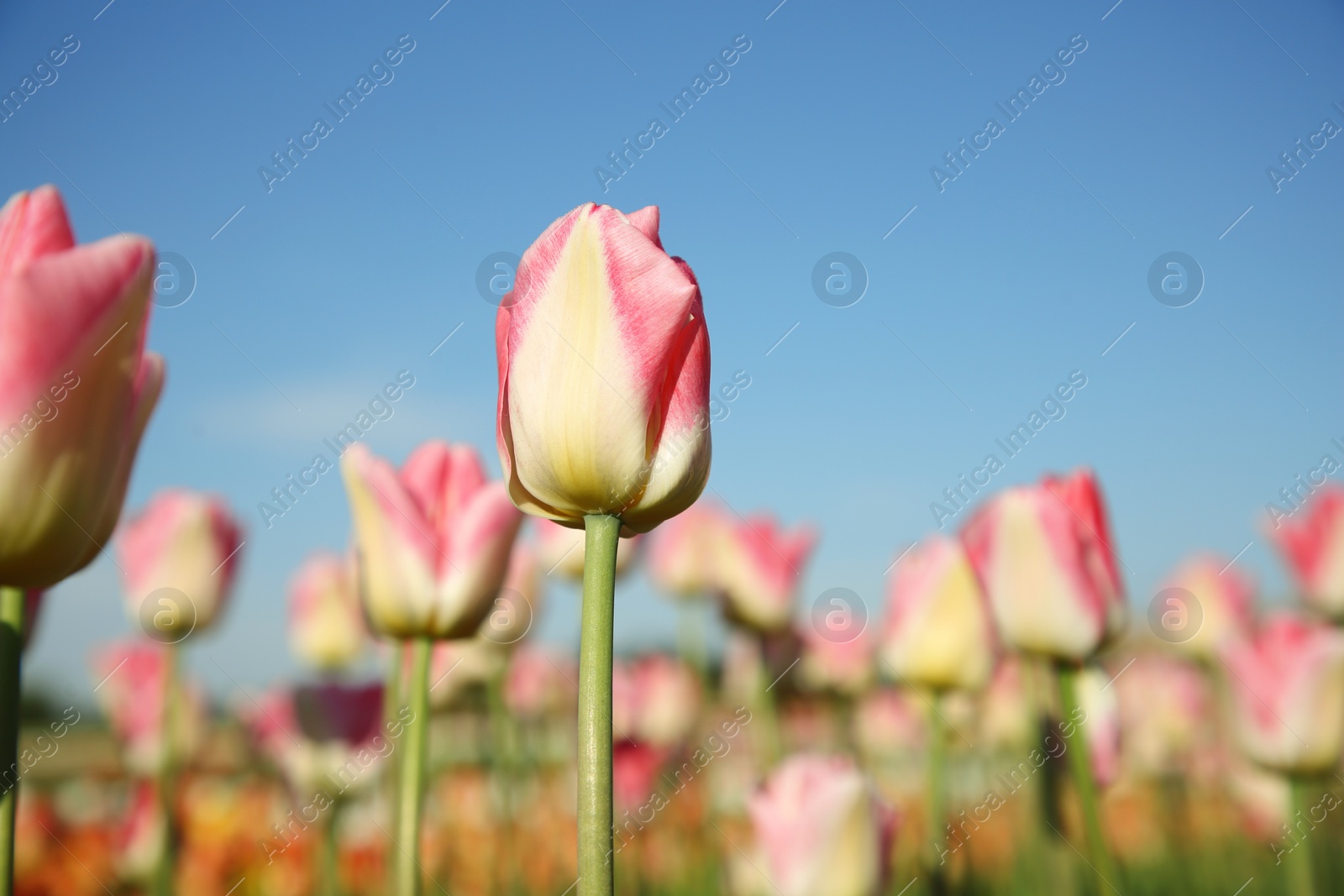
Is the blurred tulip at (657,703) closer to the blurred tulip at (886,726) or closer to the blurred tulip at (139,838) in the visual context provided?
the blurred tulip at (886,726)

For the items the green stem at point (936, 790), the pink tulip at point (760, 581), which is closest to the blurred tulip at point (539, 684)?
the pink tulip at point (760, 581)

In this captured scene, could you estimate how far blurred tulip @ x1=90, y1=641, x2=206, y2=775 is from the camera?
233 centimetres

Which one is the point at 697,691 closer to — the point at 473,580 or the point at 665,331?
the point at 473,580

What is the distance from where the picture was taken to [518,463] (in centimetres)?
72

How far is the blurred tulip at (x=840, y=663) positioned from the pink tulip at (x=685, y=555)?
0.42 metres

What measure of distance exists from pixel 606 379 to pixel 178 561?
5.50 feet

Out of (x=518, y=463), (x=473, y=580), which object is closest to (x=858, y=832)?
(x=473, y=580)

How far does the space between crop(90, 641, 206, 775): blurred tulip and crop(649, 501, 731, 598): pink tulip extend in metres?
1.44

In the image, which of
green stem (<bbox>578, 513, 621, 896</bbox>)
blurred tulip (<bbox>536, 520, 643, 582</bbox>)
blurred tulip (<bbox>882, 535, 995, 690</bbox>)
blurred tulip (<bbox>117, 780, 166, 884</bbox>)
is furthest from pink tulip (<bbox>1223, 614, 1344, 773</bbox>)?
blurred tulip (<bbox>117, 780, 166, 884</bbox>)

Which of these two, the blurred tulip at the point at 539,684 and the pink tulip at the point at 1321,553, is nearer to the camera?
the pink tulip at the point at 1321,553

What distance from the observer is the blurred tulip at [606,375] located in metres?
0.69

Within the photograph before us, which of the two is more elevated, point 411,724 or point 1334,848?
point 411,724

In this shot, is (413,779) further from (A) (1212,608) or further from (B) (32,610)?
(A) (1212,608)

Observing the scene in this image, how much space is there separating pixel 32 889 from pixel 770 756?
162cm
